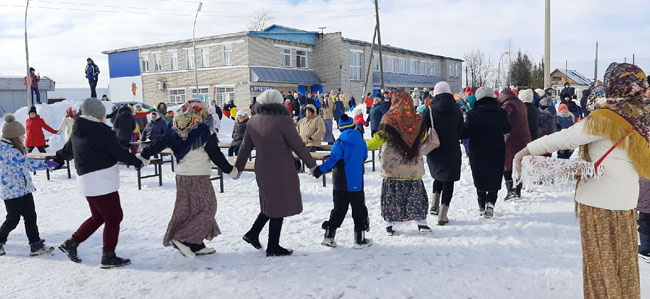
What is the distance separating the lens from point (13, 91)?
3108 centimetres

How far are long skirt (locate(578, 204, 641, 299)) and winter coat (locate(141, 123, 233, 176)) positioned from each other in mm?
3321

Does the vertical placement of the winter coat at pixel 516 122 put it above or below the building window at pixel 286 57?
below

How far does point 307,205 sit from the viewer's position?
22.6 feet

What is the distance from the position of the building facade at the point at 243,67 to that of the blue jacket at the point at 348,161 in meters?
27.4

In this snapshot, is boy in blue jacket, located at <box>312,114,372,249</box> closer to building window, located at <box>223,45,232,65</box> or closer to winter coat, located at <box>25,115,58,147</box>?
winter coat, located at <box>25,115,58,147</box>

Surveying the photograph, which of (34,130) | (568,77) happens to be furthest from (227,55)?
(568,77)

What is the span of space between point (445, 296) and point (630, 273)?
1.32 metres

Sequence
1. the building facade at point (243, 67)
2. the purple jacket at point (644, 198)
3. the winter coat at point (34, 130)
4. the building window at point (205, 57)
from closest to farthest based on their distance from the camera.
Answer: the purple jacket at point (644, 198), the winter coat at point (34, 130), the building facade at point (243, 67), the building window at point (205, 57)

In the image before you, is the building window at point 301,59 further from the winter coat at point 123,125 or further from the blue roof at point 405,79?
the winter coat at point 123,125

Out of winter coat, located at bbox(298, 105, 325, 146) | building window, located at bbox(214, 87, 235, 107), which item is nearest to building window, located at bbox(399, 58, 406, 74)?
building window, located at bbox(214, 87, 235, 107)

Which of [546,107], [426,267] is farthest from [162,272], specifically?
[546,107]

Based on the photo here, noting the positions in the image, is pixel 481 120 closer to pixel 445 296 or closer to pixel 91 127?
pixel 445 296

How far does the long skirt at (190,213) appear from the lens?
14.6ft

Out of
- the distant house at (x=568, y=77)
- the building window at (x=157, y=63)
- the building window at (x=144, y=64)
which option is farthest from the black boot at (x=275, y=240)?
the distant house at (x=568, y=77)
